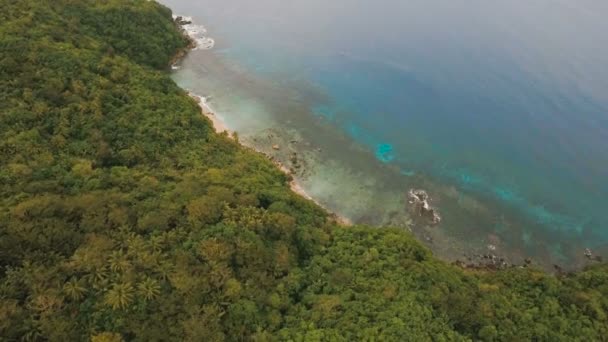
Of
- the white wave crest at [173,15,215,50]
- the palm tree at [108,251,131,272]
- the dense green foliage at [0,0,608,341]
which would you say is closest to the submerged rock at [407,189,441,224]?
the dense green foliage at [0,0,608,341]

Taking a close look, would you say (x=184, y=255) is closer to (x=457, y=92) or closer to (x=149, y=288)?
(x=149, y=288)

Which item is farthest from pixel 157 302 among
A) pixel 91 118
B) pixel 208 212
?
pixel 91 118

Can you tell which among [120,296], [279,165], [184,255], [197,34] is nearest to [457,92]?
[279,165]

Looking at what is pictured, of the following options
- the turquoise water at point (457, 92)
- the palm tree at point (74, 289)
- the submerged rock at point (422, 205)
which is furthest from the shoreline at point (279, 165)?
the palm tree at point (74, 289)

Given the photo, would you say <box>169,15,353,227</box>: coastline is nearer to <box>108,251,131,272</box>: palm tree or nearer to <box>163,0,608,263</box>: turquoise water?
<box>163,0,608,263</box>: turquoise water

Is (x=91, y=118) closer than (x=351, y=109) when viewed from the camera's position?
Yes

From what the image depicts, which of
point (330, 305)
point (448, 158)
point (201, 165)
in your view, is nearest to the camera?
point (330, 305)

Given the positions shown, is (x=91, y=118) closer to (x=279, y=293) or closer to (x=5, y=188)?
(x=5, y=188)
